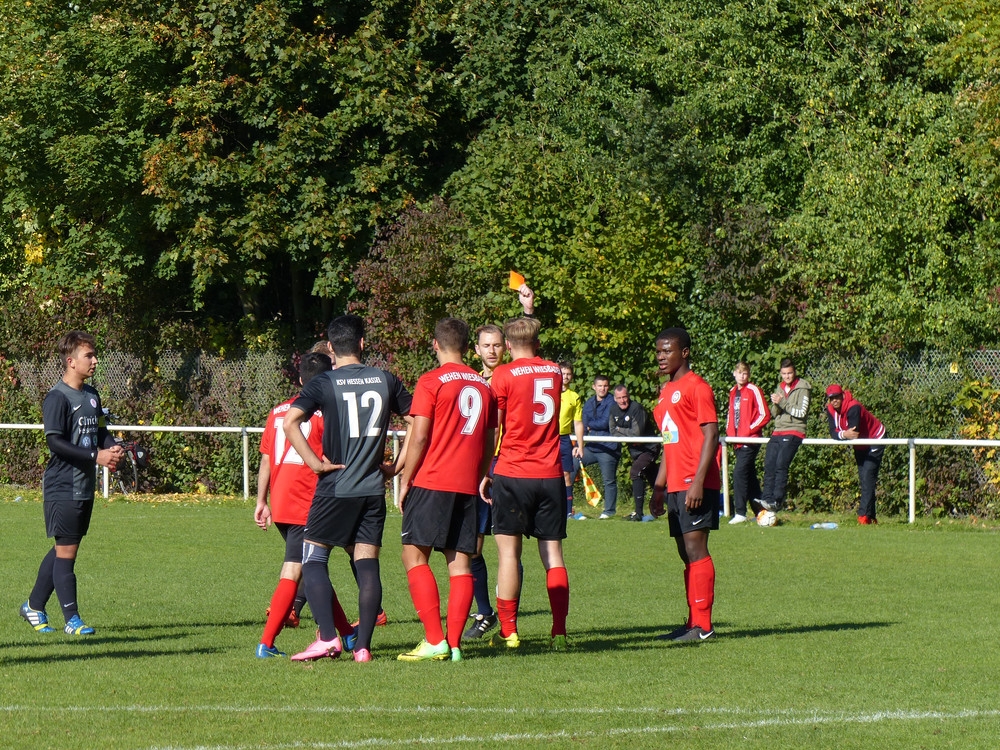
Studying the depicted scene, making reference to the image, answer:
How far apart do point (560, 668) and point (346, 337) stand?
87.6 inches

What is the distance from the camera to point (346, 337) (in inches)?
342

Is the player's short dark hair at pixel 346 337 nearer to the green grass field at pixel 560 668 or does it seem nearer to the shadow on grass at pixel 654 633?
the green grass field at pixel 560 668

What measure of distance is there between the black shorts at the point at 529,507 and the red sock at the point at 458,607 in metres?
0.60

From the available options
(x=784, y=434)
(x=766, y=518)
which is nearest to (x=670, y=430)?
(x=766, y=518)

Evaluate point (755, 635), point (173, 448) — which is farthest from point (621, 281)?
point (755, 635)

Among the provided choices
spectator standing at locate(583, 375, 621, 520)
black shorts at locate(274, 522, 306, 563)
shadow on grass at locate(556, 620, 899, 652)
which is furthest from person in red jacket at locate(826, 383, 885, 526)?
black shorts at locate(274, 522, 306, 563)

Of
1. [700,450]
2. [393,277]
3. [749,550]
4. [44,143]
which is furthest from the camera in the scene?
[44,143]

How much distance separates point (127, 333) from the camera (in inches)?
1112

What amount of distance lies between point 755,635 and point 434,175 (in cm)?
1844

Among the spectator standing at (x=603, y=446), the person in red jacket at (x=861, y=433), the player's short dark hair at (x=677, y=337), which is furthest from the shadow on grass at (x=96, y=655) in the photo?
the person in red jacket at (x=861, y=433)

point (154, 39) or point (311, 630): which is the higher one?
point (154, 39)

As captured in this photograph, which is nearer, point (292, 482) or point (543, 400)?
point (543, 400)

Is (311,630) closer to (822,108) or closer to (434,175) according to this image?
(822,108)

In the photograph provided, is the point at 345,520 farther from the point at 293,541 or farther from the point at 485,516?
the point at 485,516
